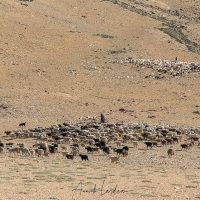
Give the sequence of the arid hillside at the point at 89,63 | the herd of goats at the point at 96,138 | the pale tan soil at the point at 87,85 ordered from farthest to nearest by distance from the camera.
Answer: the arid hillside at the point at 89,63
the herd of goats at the point at 96,138
the pale tan soil at the point at 87,85

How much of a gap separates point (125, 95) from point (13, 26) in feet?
64.0

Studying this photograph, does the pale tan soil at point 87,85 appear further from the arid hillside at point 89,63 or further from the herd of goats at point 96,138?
the herd of goats at point 96,138

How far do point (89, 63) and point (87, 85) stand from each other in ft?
19.8

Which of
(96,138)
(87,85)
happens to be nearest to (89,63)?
(87,85)

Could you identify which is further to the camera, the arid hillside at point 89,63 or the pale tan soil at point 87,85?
the arid hillside at point 89,63

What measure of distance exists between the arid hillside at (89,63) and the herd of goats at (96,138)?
465 cm

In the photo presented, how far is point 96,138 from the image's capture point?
35375 mm

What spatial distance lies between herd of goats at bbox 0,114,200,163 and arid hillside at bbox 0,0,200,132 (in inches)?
183

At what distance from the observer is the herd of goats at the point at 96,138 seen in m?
30.8

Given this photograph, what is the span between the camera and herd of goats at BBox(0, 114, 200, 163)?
3077cm

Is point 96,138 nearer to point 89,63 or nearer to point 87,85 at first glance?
point 87,85

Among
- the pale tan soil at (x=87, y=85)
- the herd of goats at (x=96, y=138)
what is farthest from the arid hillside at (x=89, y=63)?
the herd of goats at (x=96, y=138)

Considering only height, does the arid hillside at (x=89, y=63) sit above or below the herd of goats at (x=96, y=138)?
above

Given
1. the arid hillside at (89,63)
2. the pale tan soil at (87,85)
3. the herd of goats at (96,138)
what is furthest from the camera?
the arid hillside at (89,63)
